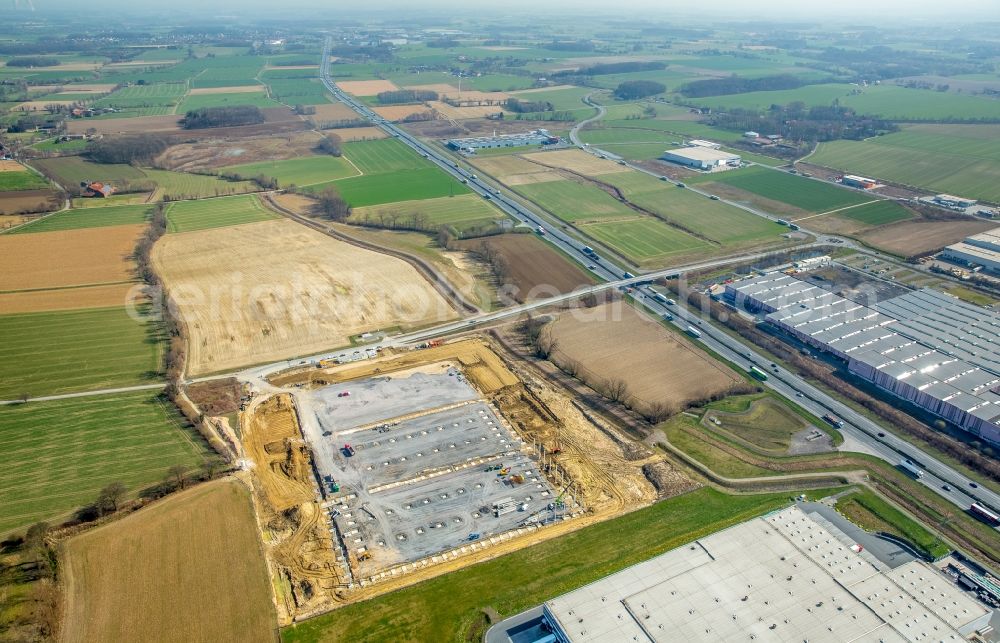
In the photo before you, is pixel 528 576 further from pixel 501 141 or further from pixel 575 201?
pixel 501 141

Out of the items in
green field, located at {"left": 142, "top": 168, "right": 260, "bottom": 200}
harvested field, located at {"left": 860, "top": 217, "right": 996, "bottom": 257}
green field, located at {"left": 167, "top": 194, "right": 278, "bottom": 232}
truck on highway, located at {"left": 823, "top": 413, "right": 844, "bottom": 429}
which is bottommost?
truck on highway, located at {"left": 823, "top": 413, "right": 844, "bottom": 429}

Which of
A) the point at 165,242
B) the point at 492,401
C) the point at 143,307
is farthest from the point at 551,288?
the point at 165,242

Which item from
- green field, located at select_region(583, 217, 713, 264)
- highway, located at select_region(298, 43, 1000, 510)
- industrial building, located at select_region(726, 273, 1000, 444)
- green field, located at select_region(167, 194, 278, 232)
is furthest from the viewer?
green field, located at select_region(167, 194, 278, 232)

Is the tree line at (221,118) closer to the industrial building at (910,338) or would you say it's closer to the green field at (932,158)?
the industrial building at (910,338)

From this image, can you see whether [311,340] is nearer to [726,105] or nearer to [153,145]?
[153,145]

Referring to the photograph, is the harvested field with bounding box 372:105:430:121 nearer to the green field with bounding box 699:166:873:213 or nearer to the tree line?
the tree line

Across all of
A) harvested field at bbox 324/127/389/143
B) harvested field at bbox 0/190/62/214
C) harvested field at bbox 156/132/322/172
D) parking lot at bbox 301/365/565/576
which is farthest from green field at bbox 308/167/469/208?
parking lot at bbox 301/365/565/576

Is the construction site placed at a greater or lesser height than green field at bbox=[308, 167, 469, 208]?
lesser
